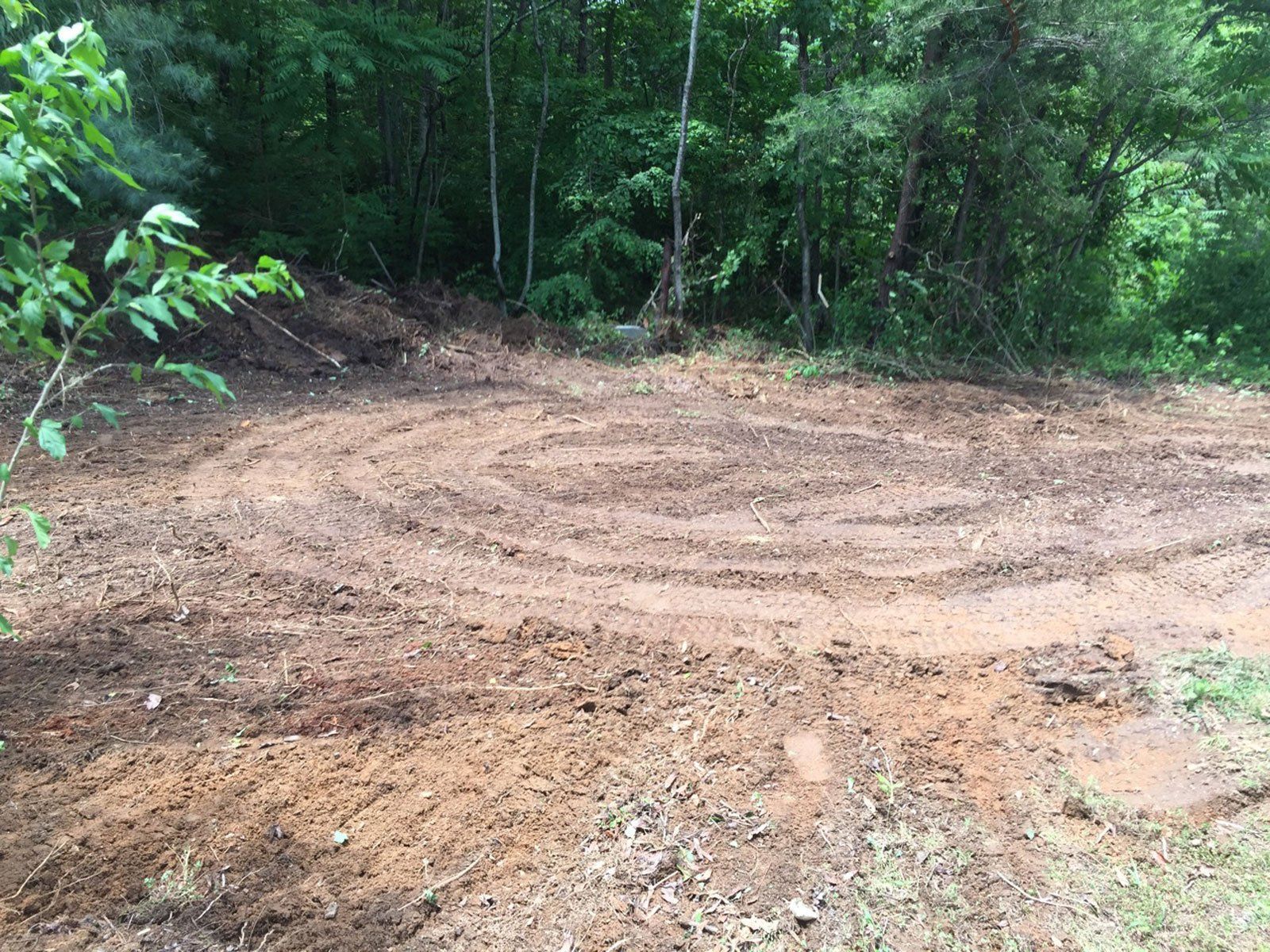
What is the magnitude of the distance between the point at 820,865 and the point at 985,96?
7651mm

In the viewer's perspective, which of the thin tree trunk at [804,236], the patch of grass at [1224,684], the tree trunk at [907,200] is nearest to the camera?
the patch of grass at [1224,684]

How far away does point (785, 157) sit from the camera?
9.55 m

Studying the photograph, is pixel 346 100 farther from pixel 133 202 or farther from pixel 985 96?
pixel 985 96

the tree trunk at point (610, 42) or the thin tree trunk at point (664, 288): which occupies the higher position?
the tree trunk at point (610, 42)

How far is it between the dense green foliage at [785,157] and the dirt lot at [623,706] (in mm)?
3997

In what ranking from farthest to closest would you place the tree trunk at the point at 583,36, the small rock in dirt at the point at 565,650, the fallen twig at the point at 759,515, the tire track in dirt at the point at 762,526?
1. the tree trunk at the point at 583,36
2. the fallen twig at the point at 759,515
3. the tire track in dirt at the point at 762,526
4. the small rock in dirt at the point at 565,650

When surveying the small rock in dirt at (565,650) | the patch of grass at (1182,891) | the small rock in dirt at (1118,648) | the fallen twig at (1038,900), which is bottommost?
the small rock in dirt at (565,650)

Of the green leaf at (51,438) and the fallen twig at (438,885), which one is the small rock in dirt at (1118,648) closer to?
the fallen twig at (438,885)

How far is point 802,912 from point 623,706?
40.9 inches

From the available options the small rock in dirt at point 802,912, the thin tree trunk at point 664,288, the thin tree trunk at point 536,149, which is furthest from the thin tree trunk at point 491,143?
the small rock in dirt at point 802,912

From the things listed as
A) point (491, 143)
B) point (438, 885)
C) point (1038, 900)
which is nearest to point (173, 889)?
point (438, 885)

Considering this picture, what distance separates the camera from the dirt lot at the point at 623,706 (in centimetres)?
239

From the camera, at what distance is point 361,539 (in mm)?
4496

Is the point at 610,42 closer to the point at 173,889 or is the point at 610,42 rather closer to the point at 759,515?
the point at 759,515
